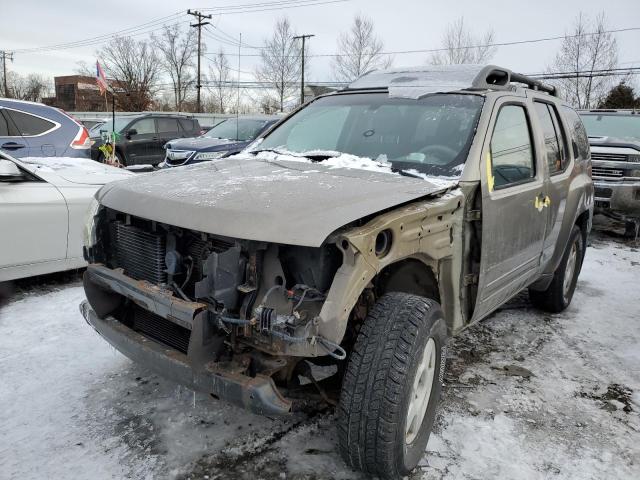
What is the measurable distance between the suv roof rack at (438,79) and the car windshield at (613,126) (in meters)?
6.91

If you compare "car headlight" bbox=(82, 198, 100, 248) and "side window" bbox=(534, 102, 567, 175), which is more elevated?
"side window" bbox=(534, 102, 567, 175)

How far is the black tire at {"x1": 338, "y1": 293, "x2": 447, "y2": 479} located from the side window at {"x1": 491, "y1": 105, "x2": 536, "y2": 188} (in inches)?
51.6

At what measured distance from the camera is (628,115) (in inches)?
398

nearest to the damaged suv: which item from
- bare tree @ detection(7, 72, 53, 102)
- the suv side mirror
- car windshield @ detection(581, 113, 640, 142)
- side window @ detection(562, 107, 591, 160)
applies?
side window @ detection(562, 107, 591, 160)

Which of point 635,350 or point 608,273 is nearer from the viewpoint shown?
point 635,350

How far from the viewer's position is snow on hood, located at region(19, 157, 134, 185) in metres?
5.12

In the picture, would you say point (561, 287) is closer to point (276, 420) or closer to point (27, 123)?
point (276, 420)

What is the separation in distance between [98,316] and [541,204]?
2963mm

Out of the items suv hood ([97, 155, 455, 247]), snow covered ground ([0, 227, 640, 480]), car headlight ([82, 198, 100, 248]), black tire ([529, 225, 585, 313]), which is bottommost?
snow covered ground ([0, 227, 640, 480])

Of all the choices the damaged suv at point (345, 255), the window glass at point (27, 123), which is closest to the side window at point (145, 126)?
the window glass at point (27, 123)

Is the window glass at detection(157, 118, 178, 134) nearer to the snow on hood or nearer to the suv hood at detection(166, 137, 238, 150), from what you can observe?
the suv hood at detection(166, 137, 238, 150)

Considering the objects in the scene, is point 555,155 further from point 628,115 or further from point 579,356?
point 628,115

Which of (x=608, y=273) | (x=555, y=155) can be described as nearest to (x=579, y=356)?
(x=555, y=155)

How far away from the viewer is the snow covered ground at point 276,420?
8.20 feet
